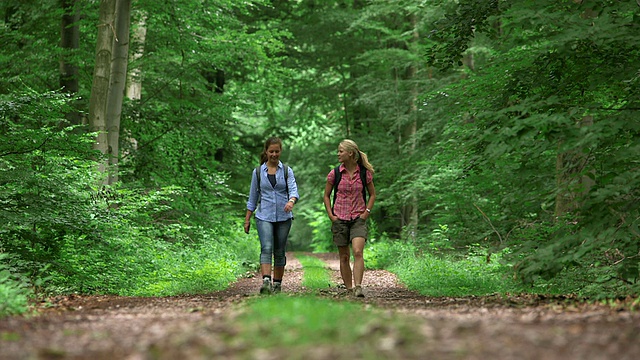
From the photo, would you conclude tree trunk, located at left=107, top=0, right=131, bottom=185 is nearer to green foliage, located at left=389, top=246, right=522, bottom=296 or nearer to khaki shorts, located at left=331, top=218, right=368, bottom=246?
khaki shorts, located at left=331, top=218, right=368, bottom=246

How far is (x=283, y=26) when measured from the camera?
2606 centimetres

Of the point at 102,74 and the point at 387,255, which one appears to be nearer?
the point at 102,74

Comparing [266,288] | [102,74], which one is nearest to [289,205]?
[266,288]

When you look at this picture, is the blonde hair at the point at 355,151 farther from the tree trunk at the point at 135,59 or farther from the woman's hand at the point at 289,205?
the tree trunk at the point at 135,59

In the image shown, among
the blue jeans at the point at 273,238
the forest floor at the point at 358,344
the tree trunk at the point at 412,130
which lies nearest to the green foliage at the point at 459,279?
the blue jeans at the point at 273,238

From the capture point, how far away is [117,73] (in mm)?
13508

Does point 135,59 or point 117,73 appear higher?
point 135,59

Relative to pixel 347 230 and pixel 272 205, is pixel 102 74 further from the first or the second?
pixel 347 230

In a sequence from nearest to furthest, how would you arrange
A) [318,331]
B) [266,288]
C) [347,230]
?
[318,331] < [266,288] < [347,230]

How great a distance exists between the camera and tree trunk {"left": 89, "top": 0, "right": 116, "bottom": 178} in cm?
1216

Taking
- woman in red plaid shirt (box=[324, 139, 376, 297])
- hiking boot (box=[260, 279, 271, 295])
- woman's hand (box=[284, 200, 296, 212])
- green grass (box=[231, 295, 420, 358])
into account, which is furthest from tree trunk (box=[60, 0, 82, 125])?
green grass (box=[231, 295, 420, 358])

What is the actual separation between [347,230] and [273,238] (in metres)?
1.10

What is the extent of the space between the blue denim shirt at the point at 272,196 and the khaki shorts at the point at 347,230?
712 millimetres

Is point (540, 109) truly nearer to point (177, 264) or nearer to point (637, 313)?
point (637, 313)
